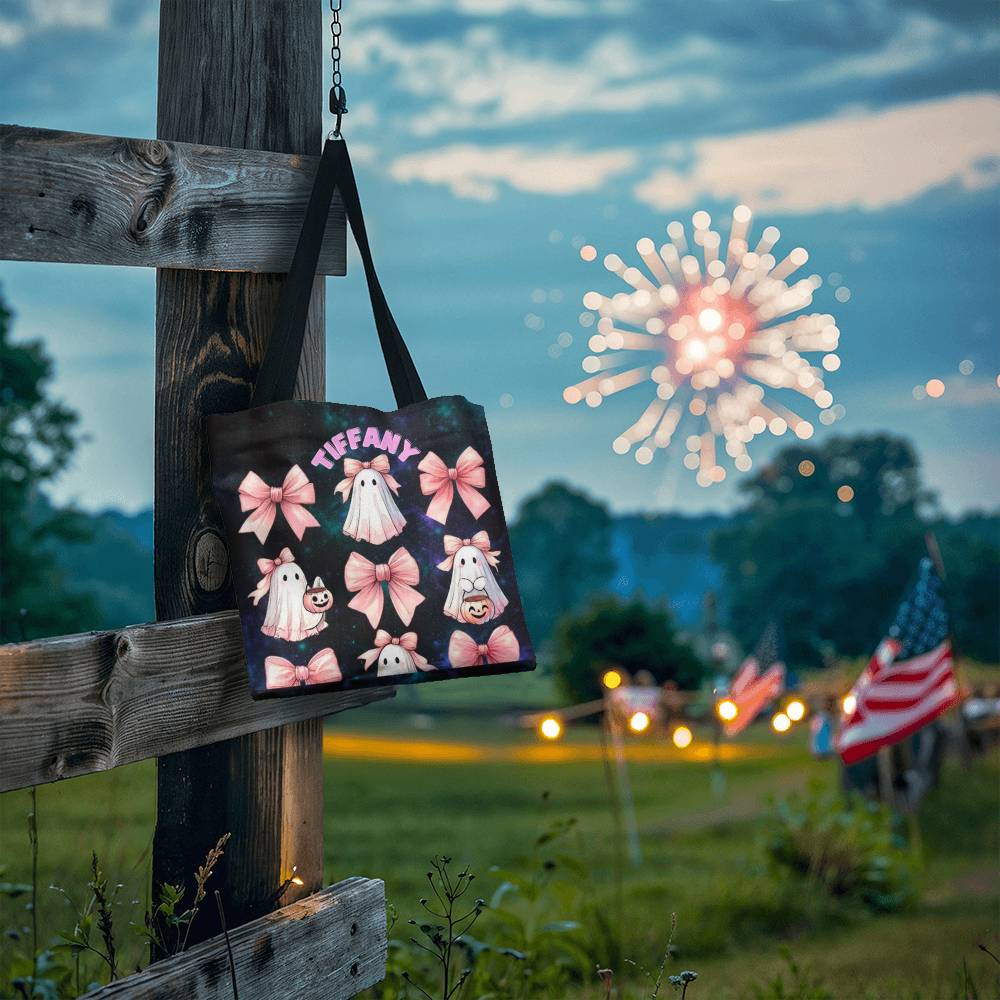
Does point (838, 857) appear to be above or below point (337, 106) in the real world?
below

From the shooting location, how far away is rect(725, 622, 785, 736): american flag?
12211 millimetres

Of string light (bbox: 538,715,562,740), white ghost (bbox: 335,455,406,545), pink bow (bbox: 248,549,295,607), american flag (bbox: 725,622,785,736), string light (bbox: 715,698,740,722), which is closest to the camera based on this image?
pink bow (bbox: 248,549,295,607)

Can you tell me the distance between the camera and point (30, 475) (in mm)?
20359

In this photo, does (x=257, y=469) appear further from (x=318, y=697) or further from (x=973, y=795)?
(x=973, y=795)

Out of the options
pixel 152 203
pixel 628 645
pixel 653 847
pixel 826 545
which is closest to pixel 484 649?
pixel 152 203

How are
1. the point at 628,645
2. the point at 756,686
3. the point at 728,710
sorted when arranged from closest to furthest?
the point at 728,710 → the point at 756,686 → the point at 628,645

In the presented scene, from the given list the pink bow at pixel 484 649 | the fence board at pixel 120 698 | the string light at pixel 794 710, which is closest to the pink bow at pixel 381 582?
the pink bow at pixel 484 649

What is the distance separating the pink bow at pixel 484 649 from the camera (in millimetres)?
2674

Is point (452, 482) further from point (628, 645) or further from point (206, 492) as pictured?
point (628, 645)

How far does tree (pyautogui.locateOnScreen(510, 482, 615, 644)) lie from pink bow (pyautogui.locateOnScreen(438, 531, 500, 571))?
3039cm

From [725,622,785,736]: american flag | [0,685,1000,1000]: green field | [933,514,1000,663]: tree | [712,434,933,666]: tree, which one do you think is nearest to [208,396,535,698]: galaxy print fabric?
[0,685,1000,1000]: green field

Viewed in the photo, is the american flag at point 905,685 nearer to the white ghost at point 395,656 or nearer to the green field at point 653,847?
the green field at point 653,847

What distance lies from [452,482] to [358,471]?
0.23 meters

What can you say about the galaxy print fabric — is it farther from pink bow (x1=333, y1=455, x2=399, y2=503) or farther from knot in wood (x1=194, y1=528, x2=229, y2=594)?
knot in wood (x1=194, y1=528, x2=229, y2=594)
